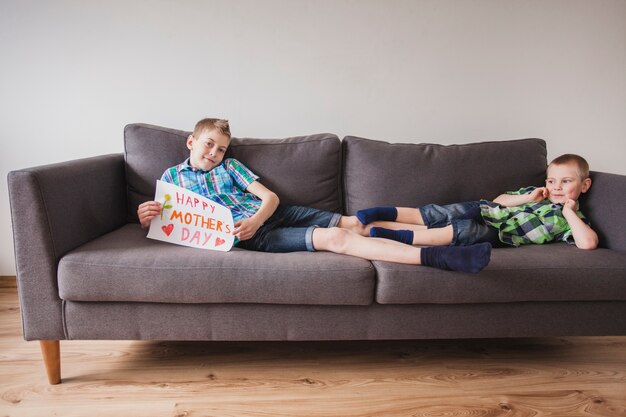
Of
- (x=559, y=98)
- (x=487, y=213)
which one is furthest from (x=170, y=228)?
(x=559, y=98)

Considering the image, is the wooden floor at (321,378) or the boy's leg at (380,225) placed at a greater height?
the boy's leg at (380,225)

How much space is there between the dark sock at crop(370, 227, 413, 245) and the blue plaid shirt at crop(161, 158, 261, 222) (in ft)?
1.65

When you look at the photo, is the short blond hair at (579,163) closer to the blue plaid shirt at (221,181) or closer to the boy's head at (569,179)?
the boy's head at (569,179)

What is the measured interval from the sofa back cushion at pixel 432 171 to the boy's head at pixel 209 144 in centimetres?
57

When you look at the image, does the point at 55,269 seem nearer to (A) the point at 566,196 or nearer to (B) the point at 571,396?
(B) the point at 571,396

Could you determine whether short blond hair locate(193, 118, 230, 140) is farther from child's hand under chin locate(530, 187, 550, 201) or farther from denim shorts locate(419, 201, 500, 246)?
child's hand under chin locate(530, 187, 550, 201)

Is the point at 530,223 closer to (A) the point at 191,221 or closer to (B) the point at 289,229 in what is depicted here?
(B) the point at 289,229

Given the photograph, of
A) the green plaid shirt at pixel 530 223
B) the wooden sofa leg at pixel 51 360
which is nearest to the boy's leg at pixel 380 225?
the green plaid shirt at pixel 530 223

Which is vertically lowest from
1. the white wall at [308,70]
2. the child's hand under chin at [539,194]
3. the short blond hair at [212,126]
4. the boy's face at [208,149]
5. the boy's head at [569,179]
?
the child's hand under chin at [539,194]

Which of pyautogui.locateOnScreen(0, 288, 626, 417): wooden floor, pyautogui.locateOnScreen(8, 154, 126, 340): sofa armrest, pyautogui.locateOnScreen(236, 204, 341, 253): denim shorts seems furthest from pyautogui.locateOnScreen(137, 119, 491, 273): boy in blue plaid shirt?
pyautogui.locateOnScreen(0, 288, 626, 417): wooden floor

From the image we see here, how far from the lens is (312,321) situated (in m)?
1.30

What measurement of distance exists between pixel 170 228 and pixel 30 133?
1.23 m

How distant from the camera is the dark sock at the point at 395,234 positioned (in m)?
1.50

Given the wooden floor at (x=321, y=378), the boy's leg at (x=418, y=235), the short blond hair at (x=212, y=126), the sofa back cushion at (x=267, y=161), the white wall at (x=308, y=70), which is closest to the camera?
the wooden floor at (x=321, y=378)
